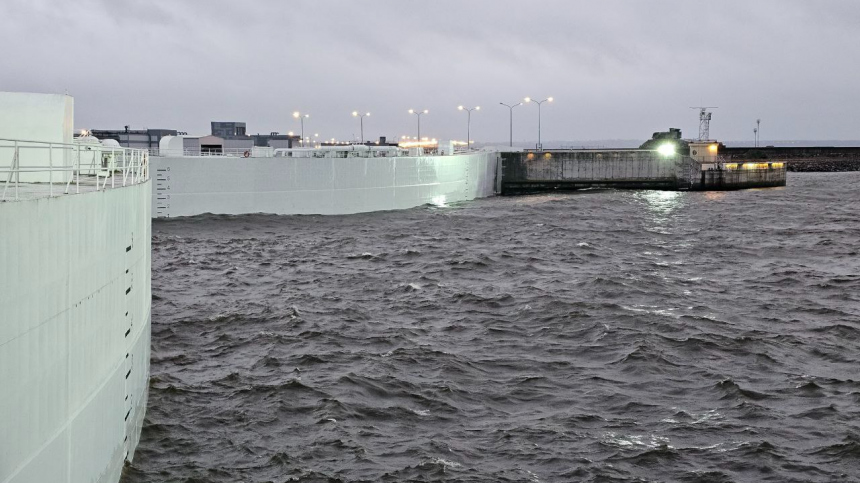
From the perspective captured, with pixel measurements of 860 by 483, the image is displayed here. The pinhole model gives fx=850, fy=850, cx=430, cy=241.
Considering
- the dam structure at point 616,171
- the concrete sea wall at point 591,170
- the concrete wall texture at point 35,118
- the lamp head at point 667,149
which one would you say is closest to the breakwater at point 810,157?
the lamp head at point 667,149

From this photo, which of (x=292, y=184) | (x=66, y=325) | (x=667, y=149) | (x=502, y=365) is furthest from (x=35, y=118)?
(x=667, y=149)

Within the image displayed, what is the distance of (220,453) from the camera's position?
56.1ft

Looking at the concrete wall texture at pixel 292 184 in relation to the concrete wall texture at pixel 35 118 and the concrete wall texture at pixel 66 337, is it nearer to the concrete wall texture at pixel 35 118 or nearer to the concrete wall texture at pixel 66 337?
the concrete wall texture at pixel 35 118

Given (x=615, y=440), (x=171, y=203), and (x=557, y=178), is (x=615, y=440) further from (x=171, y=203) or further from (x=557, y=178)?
(x=557, y=178)

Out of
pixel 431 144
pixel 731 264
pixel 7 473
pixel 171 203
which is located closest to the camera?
pixel 7 473

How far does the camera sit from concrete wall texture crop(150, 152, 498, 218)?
63.2 meters

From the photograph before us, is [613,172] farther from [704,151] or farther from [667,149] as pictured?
[704,151]

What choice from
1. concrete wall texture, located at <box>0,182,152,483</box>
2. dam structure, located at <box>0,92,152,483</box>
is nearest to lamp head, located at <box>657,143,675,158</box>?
dam structure, located at <box>0,92,152,483</box>

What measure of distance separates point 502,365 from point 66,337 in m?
14.4

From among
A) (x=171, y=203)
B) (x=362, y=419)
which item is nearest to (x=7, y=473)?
(x=362, y=419)

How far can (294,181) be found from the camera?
68.8 m

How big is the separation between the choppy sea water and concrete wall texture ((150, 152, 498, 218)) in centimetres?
1542

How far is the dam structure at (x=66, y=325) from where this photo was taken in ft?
31.0

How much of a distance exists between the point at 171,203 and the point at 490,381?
152ft
